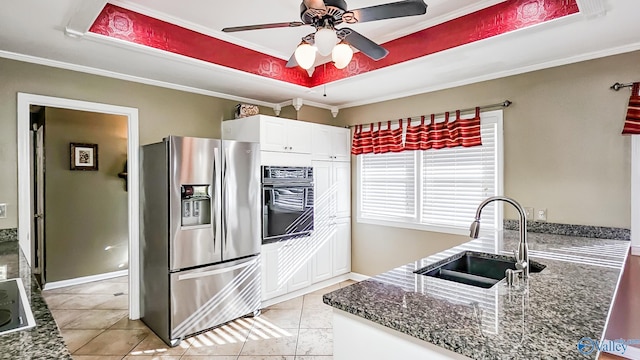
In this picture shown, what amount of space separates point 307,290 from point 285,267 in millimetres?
522

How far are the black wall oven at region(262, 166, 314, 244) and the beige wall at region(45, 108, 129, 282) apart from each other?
8.47 ft

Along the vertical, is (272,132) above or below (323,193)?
above

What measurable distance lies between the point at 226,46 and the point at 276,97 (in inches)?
43.4

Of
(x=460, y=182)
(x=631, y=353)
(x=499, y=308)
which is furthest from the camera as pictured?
(x=460, y=182)

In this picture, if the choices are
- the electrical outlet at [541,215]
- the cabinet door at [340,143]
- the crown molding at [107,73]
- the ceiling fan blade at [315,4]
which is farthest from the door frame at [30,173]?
the electrical outlet at [541,215]

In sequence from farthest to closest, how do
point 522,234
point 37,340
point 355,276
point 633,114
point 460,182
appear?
point 355,276, point 460,182, point 633,114, point 522,234, point 37,340

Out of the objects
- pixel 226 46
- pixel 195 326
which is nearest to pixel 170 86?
pixel 226 46

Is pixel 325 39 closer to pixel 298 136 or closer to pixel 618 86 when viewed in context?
pixel 298 136

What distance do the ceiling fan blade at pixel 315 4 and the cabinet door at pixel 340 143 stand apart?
2474mm

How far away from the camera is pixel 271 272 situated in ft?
11.6

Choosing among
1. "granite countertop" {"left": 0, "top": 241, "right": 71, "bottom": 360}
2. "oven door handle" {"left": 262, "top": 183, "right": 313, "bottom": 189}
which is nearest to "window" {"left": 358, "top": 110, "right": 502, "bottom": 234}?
"oven door handle" {"left": 262, "top": 183, "right": 313, "bottom": 189}

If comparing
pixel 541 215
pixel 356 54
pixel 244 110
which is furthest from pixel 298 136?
Answer: pixel 541 215

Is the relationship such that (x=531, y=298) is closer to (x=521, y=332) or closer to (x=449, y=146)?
(x=521, y=332)

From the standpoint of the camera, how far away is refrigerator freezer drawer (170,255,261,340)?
2.82m
